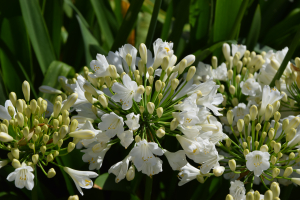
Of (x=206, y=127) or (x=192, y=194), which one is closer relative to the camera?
(x=206, y=127)

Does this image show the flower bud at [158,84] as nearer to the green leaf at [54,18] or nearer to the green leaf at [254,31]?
the green leaf at [254,31]

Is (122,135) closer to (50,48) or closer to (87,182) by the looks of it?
(87,182)

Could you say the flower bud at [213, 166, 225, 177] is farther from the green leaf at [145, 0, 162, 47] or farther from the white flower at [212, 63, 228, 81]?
the green leaf at [145, 0, 162, 47]

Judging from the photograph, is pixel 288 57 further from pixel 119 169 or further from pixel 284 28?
pixel 119 169

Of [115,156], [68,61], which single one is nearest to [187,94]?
[115,156]

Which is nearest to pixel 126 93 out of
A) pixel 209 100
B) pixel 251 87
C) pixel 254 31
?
pixel 209 100

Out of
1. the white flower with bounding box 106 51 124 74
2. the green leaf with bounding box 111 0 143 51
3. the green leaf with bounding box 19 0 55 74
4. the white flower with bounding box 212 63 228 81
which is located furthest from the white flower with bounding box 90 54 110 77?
the green leaf with bounding box 19 0 55 74

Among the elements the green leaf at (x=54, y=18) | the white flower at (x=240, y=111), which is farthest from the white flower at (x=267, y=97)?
the green leaf at (x=54, y=18)
